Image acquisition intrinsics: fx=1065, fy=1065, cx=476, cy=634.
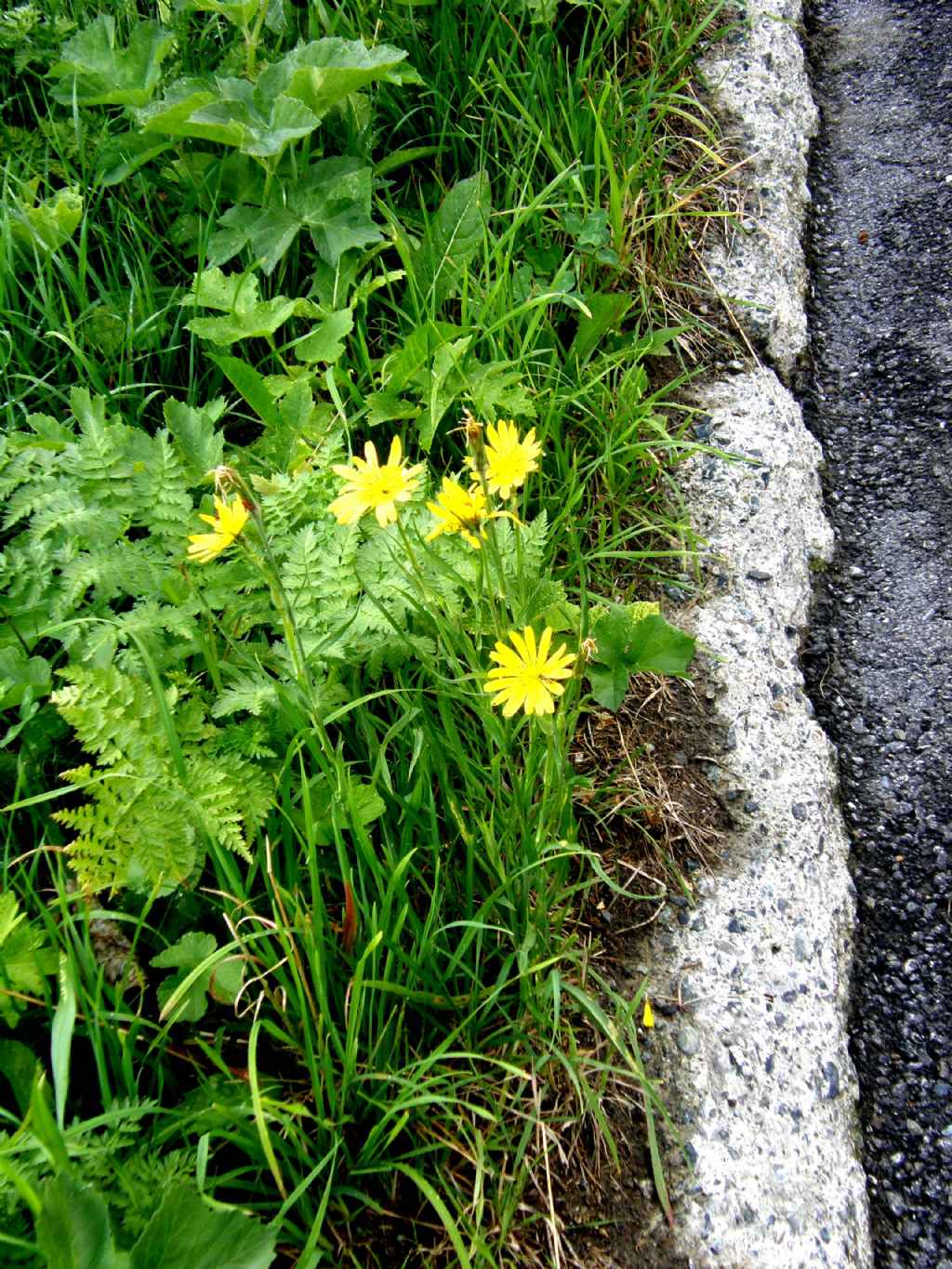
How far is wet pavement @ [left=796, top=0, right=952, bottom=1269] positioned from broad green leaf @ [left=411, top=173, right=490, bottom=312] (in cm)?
96

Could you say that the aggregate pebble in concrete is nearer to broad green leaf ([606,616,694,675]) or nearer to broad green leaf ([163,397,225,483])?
broad green leaf ([606,616,694,675])

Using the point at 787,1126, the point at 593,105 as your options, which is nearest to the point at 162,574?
the point at 787,1126

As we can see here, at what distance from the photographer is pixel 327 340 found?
2014 millimetres

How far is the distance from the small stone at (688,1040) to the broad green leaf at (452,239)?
4.73 ft

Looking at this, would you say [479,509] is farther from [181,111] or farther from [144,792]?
[181,111]

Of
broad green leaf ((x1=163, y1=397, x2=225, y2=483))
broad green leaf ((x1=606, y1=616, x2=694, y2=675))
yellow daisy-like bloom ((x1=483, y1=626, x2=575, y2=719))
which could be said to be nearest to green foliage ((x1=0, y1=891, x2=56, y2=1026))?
→ yellow daisy-like bloom ((x1=483, y1=626, x2=575, y2=719))

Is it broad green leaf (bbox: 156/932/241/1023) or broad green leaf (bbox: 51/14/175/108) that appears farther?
broad green leaf (bbox: 51/14/175/108)

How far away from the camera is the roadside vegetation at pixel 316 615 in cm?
128

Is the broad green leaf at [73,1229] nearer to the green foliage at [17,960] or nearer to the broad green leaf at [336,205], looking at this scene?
the green foliage at [17,960]

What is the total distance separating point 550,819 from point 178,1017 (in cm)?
56

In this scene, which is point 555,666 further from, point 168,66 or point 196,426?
point 168,66

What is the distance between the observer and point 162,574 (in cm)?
164

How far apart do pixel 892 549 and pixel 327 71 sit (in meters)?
1.55

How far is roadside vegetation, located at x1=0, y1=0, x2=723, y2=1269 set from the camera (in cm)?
128
